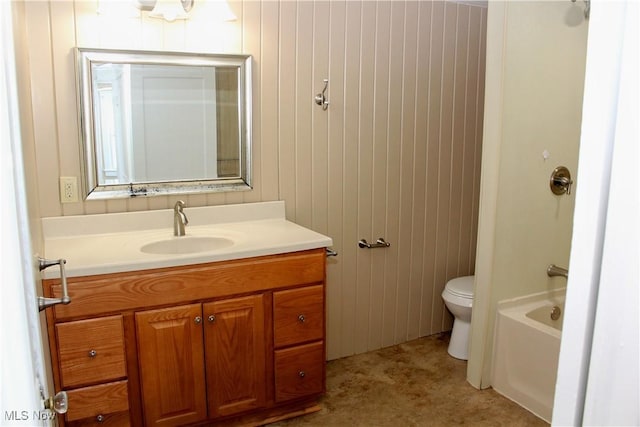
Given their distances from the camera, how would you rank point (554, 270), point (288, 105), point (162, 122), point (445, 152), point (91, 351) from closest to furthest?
point (91, 351) → point (162, 122) → point (288, 105) → point (554, 270) → point (445, 152)

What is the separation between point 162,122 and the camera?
2385 mm

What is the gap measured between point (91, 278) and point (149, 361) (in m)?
0.40

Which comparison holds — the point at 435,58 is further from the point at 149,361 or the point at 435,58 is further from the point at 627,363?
the point at 627,363

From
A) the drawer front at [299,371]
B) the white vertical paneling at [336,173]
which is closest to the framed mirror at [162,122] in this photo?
the white vertical paneling at [336,173]

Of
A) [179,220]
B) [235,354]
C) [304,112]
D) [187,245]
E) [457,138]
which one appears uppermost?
[304,112]

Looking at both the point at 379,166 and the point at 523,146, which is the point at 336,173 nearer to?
the point at 379,166

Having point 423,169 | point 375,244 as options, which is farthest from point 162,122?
point 423,169

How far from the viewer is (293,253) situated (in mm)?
2234

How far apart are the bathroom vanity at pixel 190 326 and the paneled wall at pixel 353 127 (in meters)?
0.41

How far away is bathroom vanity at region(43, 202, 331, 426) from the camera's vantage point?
6.22 ft

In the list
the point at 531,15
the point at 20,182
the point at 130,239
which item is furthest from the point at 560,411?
the point at 531,15

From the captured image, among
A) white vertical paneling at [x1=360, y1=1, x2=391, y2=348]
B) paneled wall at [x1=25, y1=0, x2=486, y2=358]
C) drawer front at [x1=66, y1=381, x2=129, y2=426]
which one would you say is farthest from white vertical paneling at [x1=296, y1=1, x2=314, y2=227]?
drawer front at [x1=66, y1=381, x2=129, y2=426]

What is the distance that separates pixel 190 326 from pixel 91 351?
1.19 feet

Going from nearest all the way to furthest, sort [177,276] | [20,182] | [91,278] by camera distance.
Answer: [20,182] < [91,278] < [177,276]
